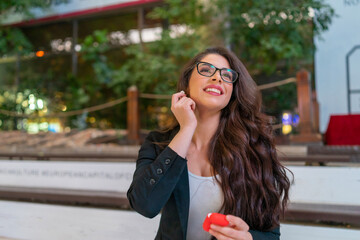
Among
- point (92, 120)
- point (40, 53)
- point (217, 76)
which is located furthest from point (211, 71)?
point (40, 53)

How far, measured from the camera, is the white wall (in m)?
5.36

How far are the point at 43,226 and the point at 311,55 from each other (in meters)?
5.25

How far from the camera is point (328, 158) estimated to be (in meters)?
2.08

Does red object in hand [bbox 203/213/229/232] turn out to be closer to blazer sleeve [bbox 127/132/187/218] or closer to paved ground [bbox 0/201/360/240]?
blazer sleeve [bbox 127/132/187/218]

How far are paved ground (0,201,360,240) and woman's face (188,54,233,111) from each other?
2.99ft

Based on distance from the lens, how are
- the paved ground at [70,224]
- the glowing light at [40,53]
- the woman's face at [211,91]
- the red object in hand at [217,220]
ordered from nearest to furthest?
the red object in hand at [217,220] < the woman's face at [211,91] < the paved ground at [70,224] < the glowing light at [40,53]

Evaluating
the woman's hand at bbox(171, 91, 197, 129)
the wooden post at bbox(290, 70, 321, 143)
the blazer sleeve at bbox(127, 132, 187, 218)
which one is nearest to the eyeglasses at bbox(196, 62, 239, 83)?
the woman's hand at bbox(171, 91, 197, 129)

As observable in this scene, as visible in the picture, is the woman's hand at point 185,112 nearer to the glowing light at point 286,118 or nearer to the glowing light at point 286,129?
the glowing light at point 286,118

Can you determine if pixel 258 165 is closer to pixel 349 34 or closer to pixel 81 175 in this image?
pixel 81 175

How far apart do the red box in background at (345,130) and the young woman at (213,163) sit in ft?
10.9

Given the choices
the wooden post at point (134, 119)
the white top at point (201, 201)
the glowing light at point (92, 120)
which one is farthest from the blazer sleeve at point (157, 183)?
the glowing light at point (92, 120)

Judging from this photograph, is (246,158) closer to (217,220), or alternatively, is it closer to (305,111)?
(217,220)

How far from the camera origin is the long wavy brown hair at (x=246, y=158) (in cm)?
93

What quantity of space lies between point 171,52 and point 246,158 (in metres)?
5.46
